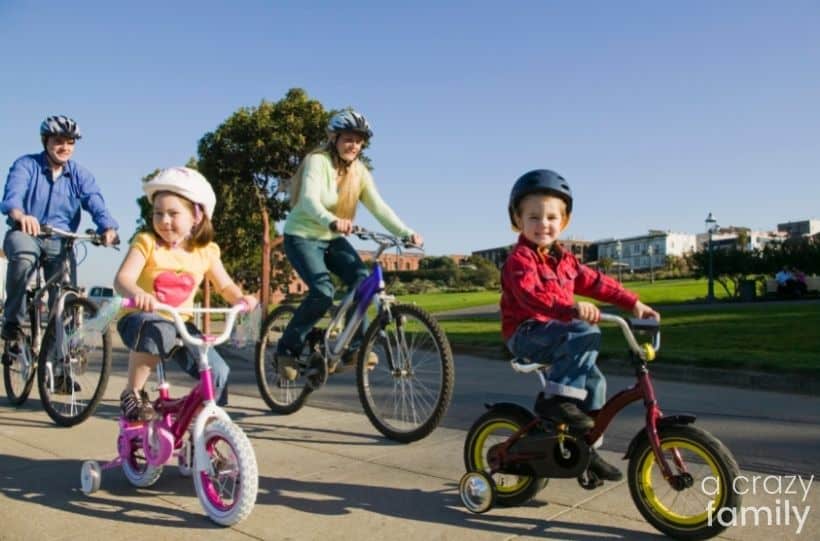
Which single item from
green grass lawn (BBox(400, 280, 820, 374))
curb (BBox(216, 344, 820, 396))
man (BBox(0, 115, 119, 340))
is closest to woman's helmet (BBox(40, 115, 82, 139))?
man (BBox(0, 115, 119, 340))

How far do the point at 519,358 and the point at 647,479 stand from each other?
0.69 metres

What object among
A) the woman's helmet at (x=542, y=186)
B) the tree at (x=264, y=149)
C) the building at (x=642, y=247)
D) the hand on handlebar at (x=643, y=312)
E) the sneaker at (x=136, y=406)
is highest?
the building at (x=642, y=247)

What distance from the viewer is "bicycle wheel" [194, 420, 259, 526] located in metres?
2.68

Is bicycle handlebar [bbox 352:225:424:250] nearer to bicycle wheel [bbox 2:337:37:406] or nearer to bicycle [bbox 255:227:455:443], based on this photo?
bicycle [bbox 255:227:455:443]

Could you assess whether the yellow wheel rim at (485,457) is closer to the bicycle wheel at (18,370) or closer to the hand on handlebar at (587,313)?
the hand on handlebar at (587,313)

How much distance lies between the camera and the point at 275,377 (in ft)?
17.5

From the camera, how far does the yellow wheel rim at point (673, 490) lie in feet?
7.97

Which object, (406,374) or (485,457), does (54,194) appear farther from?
(485,457)

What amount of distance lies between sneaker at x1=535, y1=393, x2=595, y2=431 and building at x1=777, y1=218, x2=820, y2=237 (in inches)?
6013

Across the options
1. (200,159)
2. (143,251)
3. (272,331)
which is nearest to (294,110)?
(200,159)

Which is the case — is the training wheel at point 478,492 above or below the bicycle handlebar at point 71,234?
below

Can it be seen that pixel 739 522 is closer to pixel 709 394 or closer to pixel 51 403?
pixel 709 394

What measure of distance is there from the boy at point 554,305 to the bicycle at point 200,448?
3.96ft

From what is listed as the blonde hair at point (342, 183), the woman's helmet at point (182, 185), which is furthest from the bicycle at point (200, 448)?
the blonde hair at point (342, 183)
